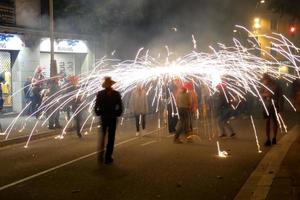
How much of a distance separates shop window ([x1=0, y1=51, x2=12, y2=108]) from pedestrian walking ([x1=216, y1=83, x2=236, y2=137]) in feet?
34.8

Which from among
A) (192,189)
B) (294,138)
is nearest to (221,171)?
(192,189)

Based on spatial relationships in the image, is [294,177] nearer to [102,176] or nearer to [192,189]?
[192,189]

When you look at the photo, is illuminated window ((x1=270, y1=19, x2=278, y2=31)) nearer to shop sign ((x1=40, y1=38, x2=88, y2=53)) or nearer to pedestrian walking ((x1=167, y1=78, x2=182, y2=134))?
shop sign ((x1=40, y1=38, x2=88, y2=53))

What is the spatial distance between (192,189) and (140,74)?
8.02 m

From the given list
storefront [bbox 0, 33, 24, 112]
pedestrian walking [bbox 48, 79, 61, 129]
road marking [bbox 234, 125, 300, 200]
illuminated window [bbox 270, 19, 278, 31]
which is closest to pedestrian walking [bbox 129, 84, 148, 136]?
pedestrian walking [bbox 48, 79, 61, 129]

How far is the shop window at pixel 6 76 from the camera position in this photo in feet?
76.9

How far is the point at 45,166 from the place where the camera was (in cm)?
1123

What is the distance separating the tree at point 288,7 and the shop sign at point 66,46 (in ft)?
41.2

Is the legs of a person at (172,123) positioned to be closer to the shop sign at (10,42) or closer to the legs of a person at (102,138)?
the legs of a person at (102,138)

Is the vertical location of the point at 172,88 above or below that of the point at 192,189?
above

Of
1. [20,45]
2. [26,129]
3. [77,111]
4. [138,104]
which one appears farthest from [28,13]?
[138,104]

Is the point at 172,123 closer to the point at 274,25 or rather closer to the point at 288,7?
the point at 288,7

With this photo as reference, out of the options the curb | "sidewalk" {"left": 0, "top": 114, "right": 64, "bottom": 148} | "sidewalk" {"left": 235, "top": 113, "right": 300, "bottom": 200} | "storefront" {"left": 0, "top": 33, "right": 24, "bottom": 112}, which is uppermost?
"storefront" {"left": 0, "top": 33, "right": 24, "bottom": 112}

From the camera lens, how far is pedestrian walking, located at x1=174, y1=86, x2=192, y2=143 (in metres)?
15.0
